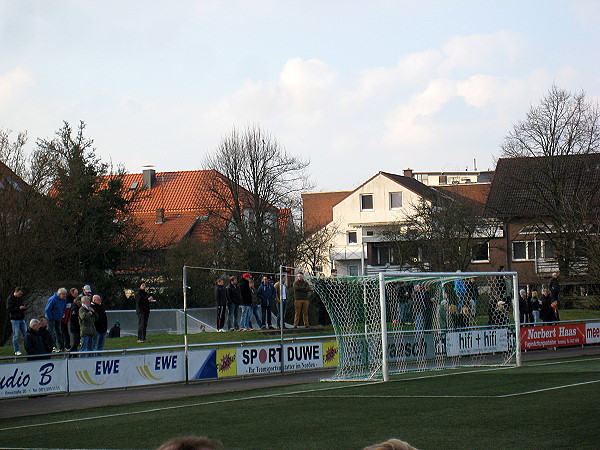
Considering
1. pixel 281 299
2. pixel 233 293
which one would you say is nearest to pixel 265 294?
pixel 233 293

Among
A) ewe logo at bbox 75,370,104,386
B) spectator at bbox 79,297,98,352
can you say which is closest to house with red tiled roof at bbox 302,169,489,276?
spectator at bbox 79,297,98,352

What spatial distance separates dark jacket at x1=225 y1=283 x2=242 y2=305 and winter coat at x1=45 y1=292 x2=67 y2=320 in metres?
5.82

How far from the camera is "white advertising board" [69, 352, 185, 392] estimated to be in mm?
20016

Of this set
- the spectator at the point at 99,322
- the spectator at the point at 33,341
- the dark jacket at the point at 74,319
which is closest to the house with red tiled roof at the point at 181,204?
the dark jacket at the point at 74,319

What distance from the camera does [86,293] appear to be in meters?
23.4

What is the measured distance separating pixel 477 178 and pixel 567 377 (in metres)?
84.9

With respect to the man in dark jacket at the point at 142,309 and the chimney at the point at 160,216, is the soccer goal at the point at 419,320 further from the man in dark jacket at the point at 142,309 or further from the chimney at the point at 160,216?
the chimney at the point at 160,216

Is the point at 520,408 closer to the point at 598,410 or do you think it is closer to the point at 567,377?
the point at 598,410

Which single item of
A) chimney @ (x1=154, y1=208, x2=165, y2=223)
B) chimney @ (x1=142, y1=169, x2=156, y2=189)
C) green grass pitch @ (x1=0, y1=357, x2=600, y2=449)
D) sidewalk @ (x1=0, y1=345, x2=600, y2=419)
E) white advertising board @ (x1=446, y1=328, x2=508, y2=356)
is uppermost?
chimney @ (x1=142, y1=169, x2=156, y2=189)

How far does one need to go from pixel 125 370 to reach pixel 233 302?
8303 mm

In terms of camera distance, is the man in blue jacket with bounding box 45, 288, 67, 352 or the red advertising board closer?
the man in blue jacket with bounding box 45, 288, 67, 352

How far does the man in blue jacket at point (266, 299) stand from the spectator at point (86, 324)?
8.38 meters

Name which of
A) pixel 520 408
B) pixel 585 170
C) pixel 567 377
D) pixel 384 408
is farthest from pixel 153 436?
pixel 585 170

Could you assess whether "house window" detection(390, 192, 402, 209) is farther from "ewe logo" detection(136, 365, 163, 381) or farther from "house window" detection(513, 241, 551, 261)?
"ewe logo" detection(136, 365, 163, 381)
